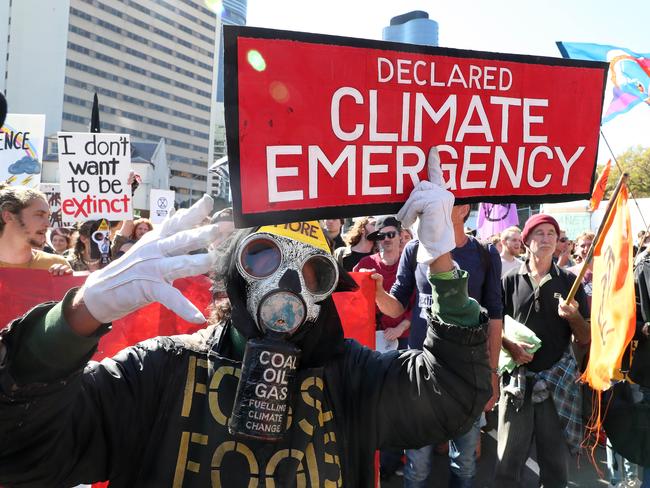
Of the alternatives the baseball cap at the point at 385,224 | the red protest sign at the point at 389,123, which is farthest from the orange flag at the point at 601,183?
the red protest sign at the point at 389,123

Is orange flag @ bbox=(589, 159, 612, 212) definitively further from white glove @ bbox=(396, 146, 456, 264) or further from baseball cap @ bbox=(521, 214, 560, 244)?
white glove @ bbox=(396, 146, 456, 264)

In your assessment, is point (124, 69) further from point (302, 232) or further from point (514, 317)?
point (302, 232)

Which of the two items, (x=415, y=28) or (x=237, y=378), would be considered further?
(x=415, y=28)

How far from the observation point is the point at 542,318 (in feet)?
11.9

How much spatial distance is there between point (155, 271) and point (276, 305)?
327 millimetres

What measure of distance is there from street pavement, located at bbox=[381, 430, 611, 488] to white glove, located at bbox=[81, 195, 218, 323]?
354 cm

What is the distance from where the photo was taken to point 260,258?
5.30 ft

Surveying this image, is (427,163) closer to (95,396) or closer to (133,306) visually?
(133,306)

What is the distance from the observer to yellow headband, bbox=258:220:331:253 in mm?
1667

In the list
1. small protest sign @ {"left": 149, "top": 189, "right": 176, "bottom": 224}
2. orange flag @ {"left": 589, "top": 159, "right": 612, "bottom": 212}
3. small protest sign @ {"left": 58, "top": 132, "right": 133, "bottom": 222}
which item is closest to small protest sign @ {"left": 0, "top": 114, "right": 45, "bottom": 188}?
small protest sign @ {"left": 58, "top": 132, "right": 133, "bottom": 222}

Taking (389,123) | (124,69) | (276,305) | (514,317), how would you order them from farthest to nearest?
(124,69), (514,317), (389,123), (276,305)

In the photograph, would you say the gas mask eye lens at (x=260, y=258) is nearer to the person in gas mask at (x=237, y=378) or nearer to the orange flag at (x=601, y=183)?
the person in gas mask at (x=237, y=378)

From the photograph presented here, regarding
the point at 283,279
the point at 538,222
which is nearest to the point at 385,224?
the point at 538,222

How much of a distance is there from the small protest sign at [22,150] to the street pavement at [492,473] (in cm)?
680
